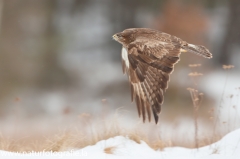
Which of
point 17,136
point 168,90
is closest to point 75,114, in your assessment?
point 17,136

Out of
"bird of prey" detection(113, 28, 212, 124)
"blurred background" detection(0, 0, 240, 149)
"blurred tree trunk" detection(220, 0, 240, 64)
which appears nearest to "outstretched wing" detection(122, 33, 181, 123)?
"bird of prey" detection(113, 28, 212, 124)

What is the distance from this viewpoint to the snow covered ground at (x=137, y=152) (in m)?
1.68

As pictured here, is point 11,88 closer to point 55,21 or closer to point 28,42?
point 28,42

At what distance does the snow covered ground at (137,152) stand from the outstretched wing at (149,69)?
16 centimetres

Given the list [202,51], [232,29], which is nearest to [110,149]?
[202,51]

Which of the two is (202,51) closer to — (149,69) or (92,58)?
(149,69)

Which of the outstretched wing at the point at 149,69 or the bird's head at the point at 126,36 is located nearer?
the outstretched wing at the point at 149,69

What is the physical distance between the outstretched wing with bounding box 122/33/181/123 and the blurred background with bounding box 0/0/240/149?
0.42 feet

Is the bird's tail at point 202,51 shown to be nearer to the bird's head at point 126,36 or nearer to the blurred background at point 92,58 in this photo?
the blurred background at point 92,58

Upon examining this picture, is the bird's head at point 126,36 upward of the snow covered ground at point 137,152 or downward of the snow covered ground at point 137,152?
upward

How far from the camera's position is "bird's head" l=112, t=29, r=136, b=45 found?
6.04 feet

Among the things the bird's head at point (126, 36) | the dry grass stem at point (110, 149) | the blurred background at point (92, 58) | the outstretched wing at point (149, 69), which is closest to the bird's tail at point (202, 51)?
the blurred background at point (92, 58)

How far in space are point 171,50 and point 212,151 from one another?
0.49m

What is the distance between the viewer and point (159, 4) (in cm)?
203
